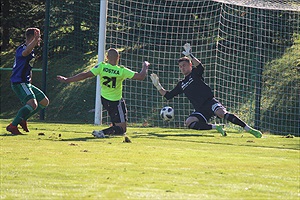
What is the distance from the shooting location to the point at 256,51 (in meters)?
19.5

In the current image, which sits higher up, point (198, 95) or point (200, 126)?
point (198, 95)

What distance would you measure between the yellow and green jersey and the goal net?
6.29m

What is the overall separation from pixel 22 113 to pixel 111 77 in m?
1.69

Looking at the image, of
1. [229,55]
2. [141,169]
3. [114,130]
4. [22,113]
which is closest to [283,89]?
[229,55]

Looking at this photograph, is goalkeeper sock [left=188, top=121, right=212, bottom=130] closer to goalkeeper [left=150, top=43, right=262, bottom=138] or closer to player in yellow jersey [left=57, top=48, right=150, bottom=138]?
goalkeeper [left=150, top=43, right=262, bottom=138]

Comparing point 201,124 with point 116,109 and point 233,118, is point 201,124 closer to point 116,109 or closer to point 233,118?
point 233,118

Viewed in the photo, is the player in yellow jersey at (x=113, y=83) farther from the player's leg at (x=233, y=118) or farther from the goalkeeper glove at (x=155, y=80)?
the player's leg at (x=233, y=118)

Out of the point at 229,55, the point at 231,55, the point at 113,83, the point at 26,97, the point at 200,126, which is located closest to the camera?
the point at 26,97

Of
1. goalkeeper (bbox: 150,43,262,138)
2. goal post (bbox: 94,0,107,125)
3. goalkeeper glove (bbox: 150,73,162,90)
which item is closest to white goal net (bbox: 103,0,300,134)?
goal post (bbox: 94,0,107,125)

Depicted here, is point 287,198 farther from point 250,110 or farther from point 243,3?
point 250,110

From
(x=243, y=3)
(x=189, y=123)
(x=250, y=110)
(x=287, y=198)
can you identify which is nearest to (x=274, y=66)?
(x=250, y=110)

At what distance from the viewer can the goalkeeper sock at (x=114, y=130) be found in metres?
12.1

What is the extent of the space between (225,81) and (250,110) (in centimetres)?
129

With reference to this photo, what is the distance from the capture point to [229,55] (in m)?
19.6
